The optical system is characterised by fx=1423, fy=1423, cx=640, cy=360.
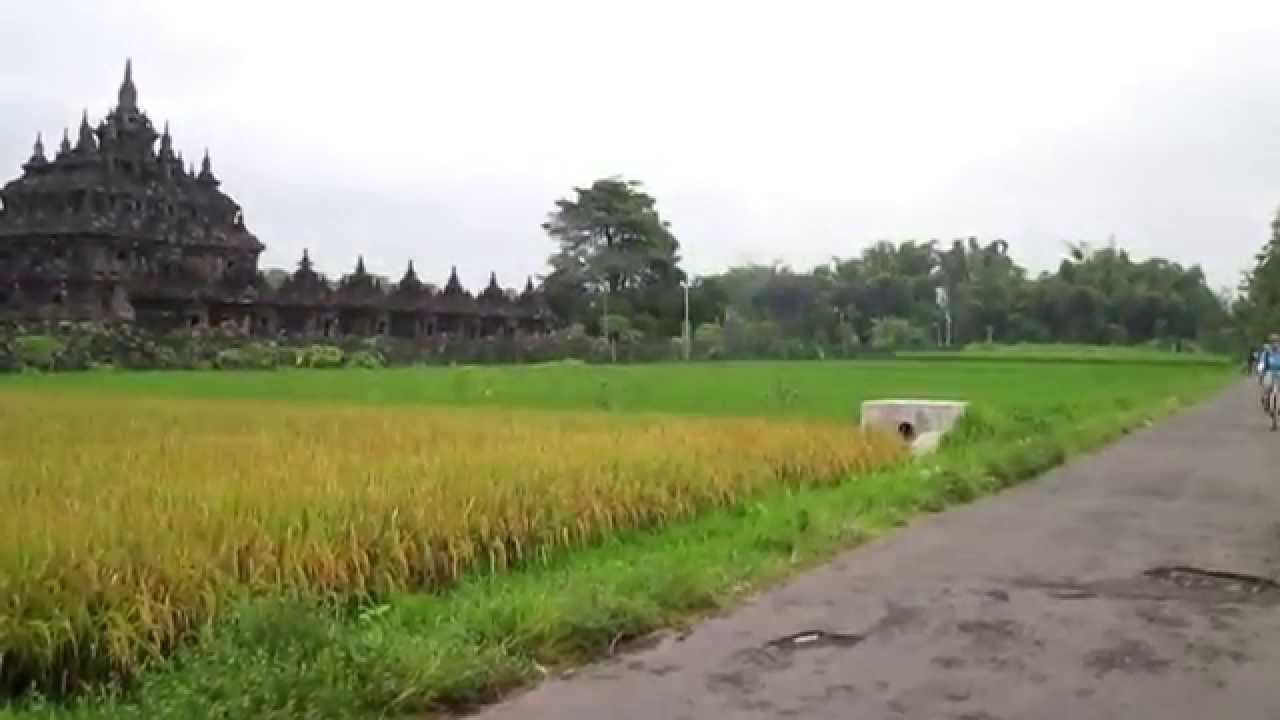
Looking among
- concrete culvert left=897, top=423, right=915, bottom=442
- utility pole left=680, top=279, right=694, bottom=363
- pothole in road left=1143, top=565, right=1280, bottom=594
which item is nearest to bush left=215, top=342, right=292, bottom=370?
utility pole left=680, top=279, right=694, bottom=363

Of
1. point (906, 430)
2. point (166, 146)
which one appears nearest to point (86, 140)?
point (166, 146)

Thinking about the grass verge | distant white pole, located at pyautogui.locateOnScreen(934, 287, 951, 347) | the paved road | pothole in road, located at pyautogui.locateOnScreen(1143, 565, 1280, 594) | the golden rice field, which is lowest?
pothole in road, located at pyautogui.locateOnScreen(1143, 565, 1280, 594)

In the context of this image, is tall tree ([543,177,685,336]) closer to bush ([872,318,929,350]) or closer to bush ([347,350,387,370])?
bush ([872,318,929,350])

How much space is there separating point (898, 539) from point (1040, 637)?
3617mm

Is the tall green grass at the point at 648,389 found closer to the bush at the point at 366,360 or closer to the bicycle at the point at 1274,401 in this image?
the bicycle at the point at 1274,401

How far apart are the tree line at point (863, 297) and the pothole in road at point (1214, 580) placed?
223 feet

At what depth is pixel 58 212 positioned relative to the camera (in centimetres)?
5575

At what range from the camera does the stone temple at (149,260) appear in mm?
53094

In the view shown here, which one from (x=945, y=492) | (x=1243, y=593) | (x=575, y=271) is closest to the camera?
(x=1243, y=593)

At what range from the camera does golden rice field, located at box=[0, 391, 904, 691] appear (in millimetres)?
5512

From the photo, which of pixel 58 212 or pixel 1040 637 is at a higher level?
pixel 58 212

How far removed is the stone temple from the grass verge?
44.1m

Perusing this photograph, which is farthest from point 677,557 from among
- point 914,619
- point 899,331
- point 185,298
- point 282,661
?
point 899,331

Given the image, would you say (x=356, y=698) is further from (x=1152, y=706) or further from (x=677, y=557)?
(x=677, y=557)
